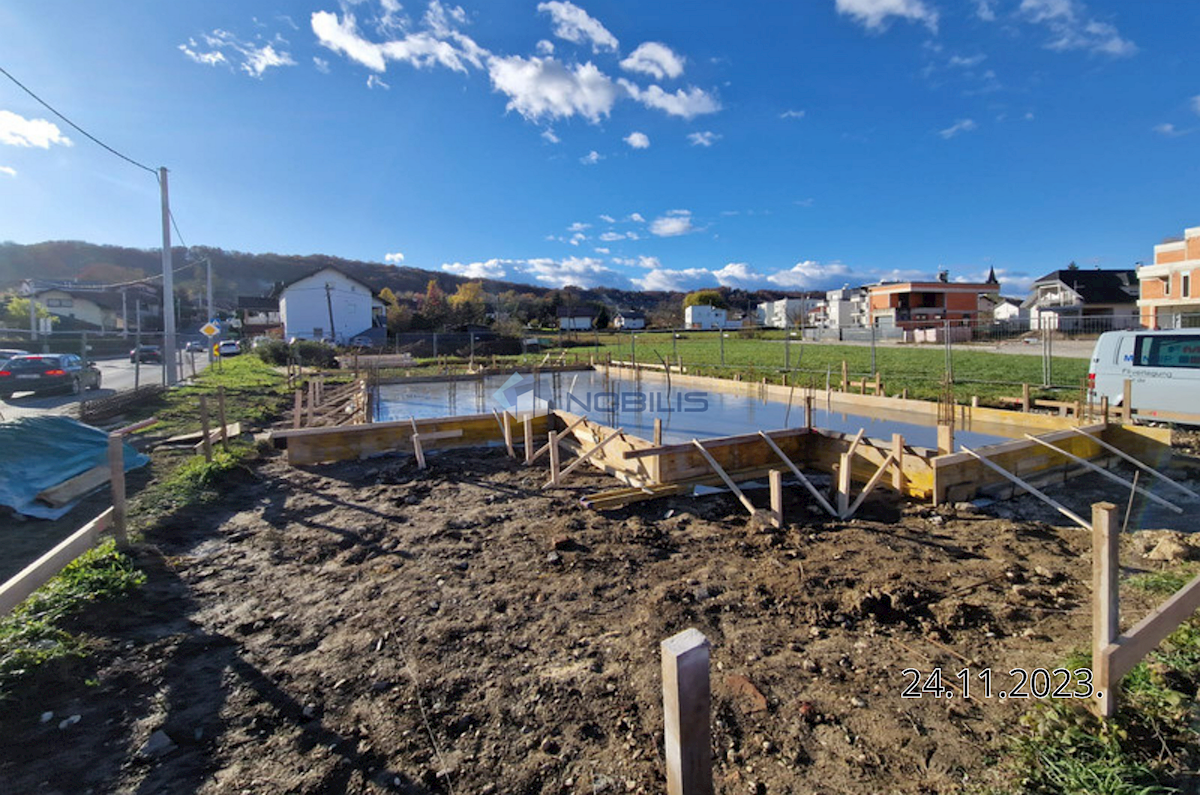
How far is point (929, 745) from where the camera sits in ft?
7.79

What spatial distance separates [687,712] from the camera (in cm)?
162

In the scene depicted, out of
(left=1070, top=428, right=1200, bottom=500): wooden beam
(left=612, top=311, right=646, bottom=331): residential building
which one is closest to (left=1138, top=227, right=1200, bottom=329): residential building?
(left=1070, top=428, right=1200, bottom=500): wooden beam

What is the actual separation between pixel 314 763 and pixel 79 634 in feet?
6.85

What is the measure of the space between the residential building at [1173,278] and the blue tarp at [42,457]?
40.5 meters

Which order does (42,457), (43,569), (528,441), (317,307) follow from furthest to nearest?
(317,307) → (528,441) → (42,457) → (43,569)

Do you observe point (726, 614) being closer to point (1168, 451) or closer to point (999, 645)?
point (999, 645)

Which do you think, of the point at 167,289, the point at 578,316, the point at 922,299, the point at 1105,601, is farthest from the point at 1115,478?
the point at 578,316

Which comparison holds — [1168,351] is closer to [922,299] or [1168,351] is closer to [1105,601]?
[1105,601]

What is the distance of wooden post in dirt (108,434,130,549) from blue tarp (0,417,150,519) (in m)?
1.82

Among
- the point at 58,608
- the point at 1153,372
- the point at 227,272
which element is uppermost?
the point at 227,272

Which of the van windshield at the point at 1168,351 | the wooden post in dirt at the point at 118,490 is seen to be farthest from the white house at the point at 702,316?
the wooden post in dirt at the point at 118,490

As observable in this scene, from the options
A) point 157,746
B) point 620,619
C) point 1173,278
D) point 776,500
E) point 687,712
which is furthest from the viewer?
point 1173,278

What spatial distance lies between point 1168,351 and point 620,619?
344 inches

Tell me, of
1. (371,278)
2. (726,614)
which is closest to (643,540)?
(726,614)
